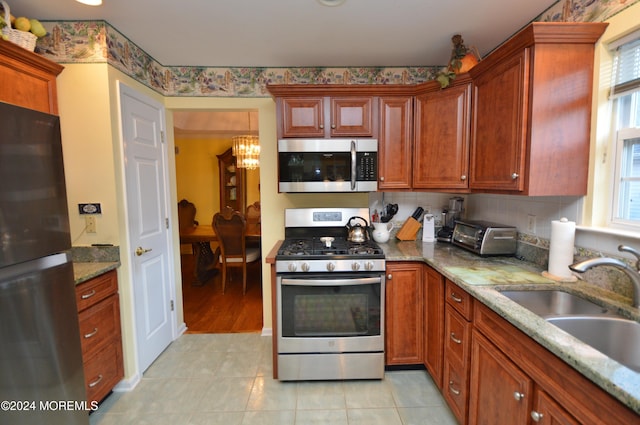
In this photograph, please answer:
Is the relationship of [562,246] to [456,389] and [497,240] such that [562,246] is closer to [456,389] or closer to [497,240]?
[497,240]

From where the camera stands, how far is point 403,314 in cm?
208

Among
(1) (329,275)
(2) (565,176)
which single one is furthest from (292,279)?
(2) (565,176)

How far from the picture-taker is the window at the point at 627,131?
4.39ft

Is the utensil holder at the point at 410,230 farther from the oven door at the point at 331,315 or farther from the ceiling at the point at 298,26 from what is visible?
the ceiling at the point at 298,26

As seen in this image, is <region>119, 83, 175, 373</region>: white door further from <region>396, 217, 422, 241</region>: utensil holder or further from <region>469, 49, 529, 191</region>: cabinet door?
<region>469, 49, 529, 191</region>: cabinet door

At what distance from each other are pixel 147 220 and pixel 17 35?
126cm

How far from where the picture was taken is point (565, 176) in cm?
152

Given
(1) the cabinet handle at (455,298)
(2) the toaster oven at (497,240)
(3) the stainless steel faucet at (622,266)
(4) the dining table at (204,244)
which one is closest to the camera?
(3) the stainless steel faucet at (622,266)

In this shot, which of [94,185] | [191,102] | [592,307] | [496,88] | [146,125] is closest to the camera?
[592,307]

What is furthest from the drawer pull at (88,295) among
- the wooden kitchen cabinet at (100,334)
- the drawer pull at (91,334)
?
the drawer pull at (91,334)

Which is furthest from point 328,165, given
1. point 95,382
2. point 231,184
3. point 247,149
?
point 231,184

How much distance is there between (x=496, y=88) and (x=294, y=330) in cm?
203

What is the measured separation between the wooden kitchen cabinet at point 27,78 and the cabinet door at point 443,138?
8.02ft

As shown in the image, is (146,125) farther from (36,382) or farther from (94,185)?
(36,382)
